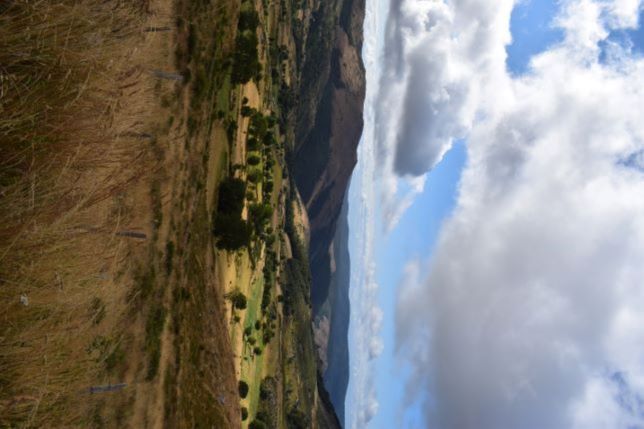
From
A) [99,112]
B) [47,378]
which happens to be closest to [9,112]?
[99,112]

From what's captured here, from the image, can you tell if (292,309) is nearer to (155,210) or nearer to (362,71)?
(155,210)

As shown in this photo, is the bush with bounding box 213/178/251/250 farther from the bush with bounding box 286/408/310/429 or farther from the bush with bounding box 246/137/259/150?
the bush with bounding box 286/408/310/429

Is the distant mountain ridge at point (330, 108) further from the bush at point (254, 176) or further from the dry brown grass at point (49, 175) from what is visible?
the dry brown grass at point (49, 175)

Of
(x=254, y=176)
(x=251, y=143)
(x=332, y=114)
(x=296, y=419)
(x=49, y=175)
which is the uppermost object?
(x=332, y=114)

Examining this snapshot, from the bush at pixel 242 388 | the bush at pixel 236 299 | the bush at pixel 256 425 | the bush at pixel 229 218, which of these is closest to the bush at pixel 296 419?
the bush at pixel 256 425

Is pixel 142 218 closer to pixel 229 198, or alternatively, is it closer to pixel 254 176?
pixel 229 198

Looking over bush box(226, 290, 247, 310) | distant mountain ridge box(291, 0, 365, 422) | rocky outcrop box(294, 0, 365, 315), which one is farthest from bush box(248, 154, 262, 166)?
rocky outcrop box(294, 0, 365, 315)

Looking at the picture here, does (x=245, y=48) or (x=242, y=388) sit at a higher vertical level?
(x=245, y=48)

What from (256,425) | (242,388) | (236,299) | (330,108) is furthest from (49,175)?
(330,108)
